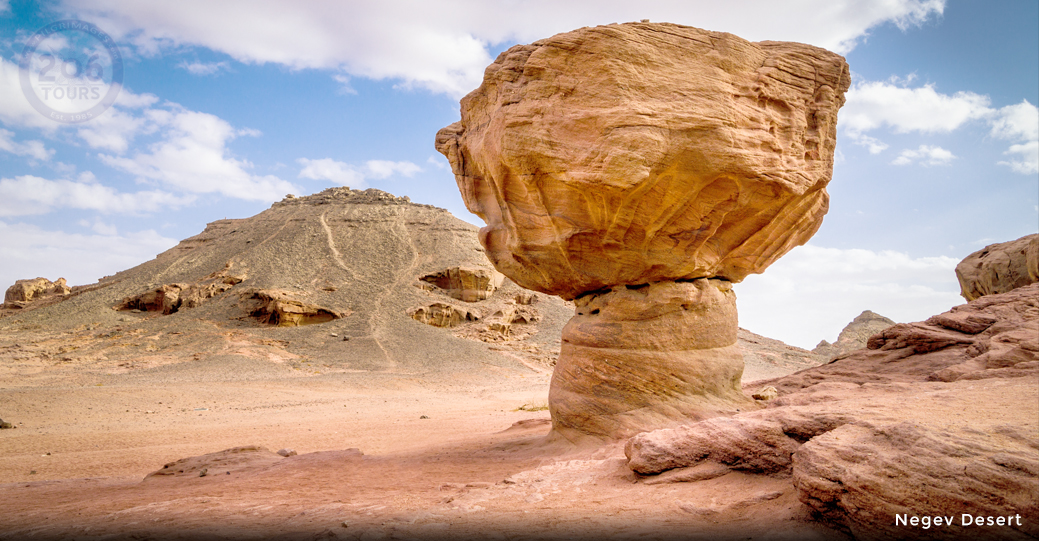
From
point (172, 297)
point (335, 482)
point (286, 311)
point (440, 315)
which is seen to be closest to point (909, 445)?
point (335, 482)

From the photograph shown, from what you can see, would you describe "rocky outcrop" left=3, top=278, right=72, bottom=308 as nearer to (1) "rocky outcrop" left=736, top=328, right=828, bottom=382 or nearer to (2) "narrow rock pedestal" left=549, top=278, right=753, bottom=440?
(2) "narrow rock pedestal" left=549, top=278, right=753, bottom=440

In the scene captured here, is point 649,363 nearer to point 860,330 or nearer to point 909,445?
point 909,445

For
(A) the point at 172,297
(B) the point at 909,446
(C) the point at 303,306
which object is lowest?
(B) the point at 909,446

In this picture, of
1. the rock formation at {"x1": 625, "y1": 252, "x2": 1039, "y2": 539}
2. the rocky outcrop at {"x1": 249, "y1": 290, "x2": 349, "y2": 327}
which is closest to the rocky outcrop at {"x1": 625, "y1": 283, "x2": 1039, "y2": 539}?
the rock formation at {"x1": 625, "y1": 252, "x2": 1039, "y2": 539}

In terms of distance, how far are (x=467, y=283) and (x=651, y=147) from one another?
30.4 m

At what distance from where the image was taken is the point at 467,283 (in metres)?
36.4

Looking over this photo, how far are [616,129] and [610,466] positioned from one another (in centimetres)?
390

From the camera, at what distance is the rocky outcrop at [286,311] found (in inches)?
1211

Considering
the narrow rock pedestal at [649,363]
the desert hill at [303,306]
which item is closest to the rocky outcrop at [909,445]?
the narrow rock pedestal at [649,363]

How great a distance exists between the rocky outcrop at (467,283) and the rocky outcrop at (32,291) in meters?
26.6

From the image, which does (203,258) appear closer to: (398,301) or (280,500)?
(398,301)

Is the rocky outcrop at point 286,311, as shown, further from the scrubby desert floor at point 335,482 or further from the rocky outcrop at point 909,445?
the rocky outcrop at point 909,445

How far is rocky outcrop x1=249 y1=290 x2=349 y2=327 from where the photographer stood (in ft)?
101

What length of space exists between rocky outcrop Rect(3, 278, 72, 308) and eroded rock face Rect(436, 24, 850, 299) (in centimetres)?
4383
